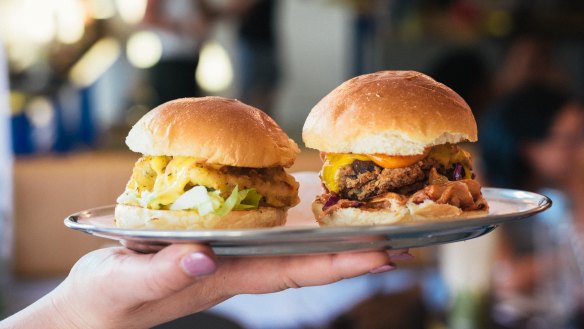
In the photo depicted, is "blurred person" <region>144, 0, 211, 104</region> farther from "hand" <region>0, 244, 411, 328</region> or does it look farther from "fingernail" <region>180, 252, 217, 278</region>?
"fingernail" <region>180, 252, 217, 278</region>

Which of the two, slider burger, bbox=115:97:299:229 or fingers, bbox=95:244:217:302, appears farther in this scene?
slider burger, bbox=115:97:299:229

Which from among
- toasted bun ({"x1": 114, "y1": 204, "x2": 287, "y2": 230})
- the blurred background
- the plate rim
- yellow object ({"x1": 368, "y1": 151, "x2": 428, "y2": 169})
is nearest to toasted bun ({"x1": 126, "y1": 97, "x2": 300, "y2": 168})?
toasted bun ({"x1": 114, "y1": 204, "x2": 287, "y2": 230})

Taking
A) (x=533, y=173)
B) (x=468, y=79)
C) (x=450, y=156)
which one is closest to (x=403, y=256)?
(x=450, y=156)

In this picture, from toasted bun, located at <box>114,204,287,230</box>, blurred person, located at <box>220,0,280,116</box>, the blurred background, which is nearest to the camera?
toasted bun, located at <box>114,204,287,230</box>

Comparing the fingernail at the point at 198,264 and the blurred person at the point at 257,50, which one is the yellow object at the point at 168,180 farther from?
the blurred person at the point at 257,50

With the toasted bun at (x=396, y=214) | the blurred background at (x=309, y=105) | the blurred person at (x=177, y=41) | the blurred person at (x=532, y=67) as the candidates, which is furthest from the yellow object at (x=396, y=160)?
the blurred person at (x=177, y=41)

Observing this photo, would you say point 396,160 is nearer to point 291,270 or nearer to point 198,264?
point 291,270

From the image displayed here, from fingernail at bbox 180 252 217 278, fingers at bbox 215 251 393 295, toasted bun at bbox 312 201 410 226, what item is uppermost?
fingernail at bbox 180 252 217 278

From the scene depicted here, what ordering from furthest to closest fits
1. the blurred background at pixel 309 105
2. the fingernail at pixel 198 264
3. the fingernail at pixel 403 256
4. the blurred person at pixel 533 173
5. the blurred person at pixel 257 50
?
1. the blurred person at pixel 257 50
2. the blurred person at pixel 533 173
3. the blurred background at pixel 309 105
4. the fingernail at pixel 403 256
5. the fingernail at pixel 198 264
